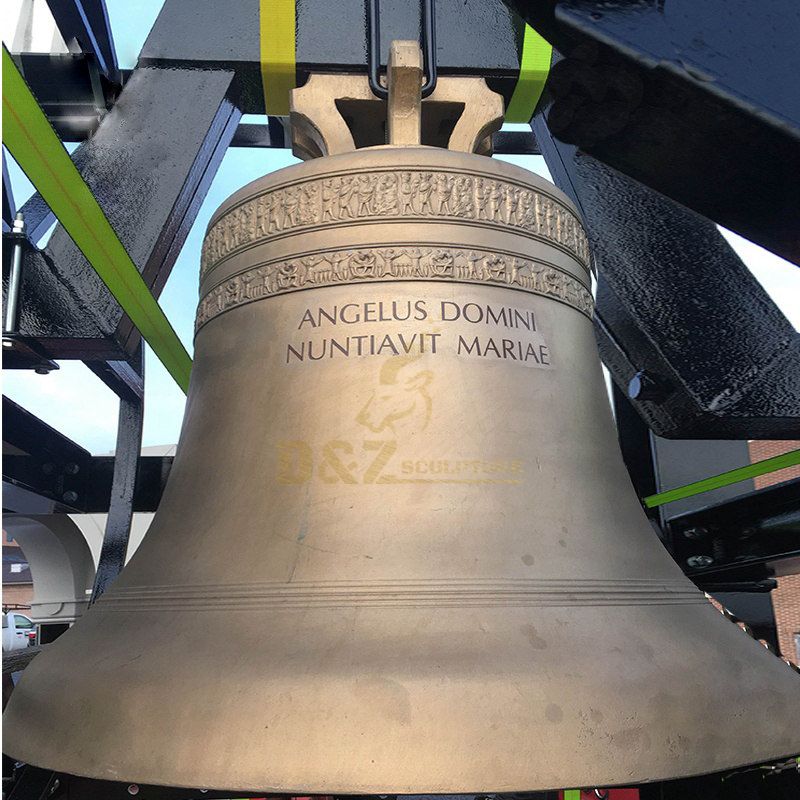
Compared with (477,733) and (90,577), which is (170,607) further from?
(90,577)

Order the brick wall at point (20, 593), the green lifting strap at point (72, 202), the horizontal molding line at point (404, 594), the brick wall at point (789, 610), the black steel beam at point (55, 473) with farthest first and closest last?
1. the brick wall at point (20, 593)
2. the brick wall at point (789, 610)
3. the black steel beam at point (55, 473)
4. the green lifting strap at point (72, 202)
5. the horizontal molding line at point (404, 594)

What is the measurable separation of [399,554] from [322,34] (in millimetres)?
1496

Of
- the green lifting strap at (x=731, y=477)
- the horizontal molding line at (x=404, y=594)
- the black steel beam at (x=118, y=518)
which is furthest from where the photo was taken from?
the black steel beam at (x=118, y=518)

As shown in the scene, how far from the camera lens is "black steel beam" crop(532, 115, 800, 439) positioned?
77.0 inches

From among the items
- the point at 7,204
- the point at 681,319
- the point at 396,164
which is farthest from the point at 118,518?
the point at 681,319

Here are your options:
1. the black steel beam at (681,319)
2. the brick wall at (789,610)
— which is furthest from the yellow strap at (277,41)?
the brick wall at (789,610)

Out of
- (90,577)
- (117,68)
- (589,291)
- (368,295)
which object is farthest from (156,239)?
(90,577)

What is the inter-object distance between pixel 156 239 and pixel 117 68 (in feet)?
1.98

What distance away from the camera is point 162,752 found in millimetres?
935

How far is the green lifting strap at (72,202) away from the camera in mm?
1167

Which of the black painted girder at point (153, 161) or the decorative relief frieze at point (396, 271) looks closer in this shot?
the decorative relief frieze at point (396, 271)

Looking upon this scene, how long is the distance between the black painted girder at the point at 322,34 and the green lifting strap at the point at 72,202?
0.71 meters

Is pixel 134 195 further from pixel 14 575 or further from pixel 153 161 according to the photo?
pixel 14 575

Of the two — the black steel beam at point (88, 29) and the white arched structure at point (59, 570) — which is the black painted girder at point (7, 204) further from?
the white arched structure at point (59, 570)
